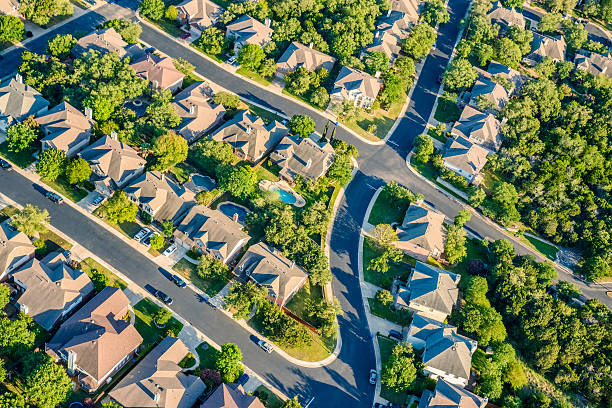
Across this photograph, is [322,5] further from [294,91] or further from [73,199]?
[73,199]

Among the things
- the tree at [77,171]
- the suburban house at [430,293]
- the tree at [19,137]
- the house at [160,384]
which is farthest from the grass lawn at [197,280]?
the tree at [19,137]

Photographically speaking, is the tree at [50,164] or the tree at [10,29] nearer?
the tree at [50,164]

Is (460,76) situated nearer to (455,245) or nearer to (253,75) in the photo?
(253,75)

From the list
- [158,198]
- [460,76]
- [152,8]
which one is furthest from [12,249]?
[460,76]

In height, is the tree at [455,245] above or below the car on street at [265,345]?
above

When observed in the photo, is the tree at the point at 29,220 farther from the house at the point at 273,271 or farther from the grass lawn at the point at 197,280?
the house at the point at 273,271

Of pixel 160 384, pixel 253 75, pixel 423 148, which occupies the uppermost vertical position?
pixel 423 148
